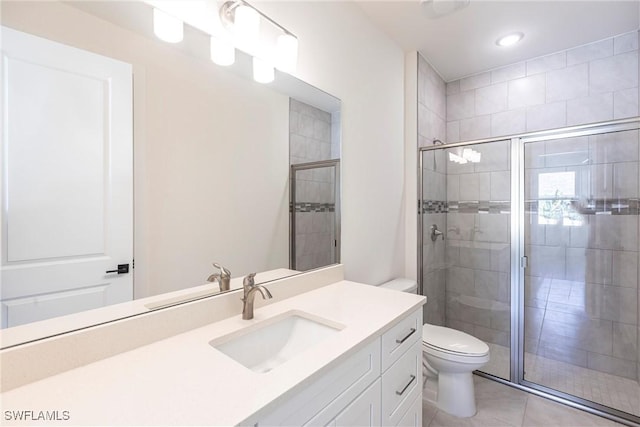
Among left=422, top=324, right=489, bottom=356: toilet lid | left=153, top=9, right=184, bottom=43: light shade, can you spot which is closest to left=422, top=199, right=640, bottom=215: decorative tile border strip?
left=422, top=324, right=489, bottom=356: toilet lid

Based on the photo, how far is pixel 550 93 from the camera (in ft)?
7.98

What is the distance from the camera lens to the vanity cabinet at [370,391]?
0.74 metres

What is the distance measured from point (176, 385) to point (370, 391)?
0.62m

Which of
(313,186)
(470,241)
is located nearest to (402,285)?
(470,241)

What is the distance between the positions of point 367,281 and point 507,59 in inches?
88.3

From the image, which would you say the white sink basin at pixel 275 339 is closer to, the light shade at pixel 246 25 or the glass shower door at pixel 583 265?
the light shade at pixel 246 25

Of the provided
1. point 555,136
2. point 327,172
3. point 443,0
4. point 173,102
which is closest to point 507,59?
point 555,136

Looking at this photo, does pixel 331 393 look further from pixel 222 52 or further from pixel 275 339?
pixel 222 52

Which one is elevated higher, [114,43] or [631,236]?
[114,43]

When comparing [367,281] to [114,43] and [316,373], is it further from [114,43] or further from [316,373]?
[114,43]

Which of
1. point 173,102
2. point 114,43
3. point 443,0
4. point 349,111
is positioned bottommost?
point 173,102

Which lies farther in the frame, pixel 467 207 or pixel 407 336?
pixel 467 207

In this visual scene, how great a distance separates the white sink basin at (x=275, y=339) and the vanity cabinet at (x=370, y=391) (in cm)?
17

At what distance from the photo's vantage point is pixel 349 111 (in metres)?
1.82
